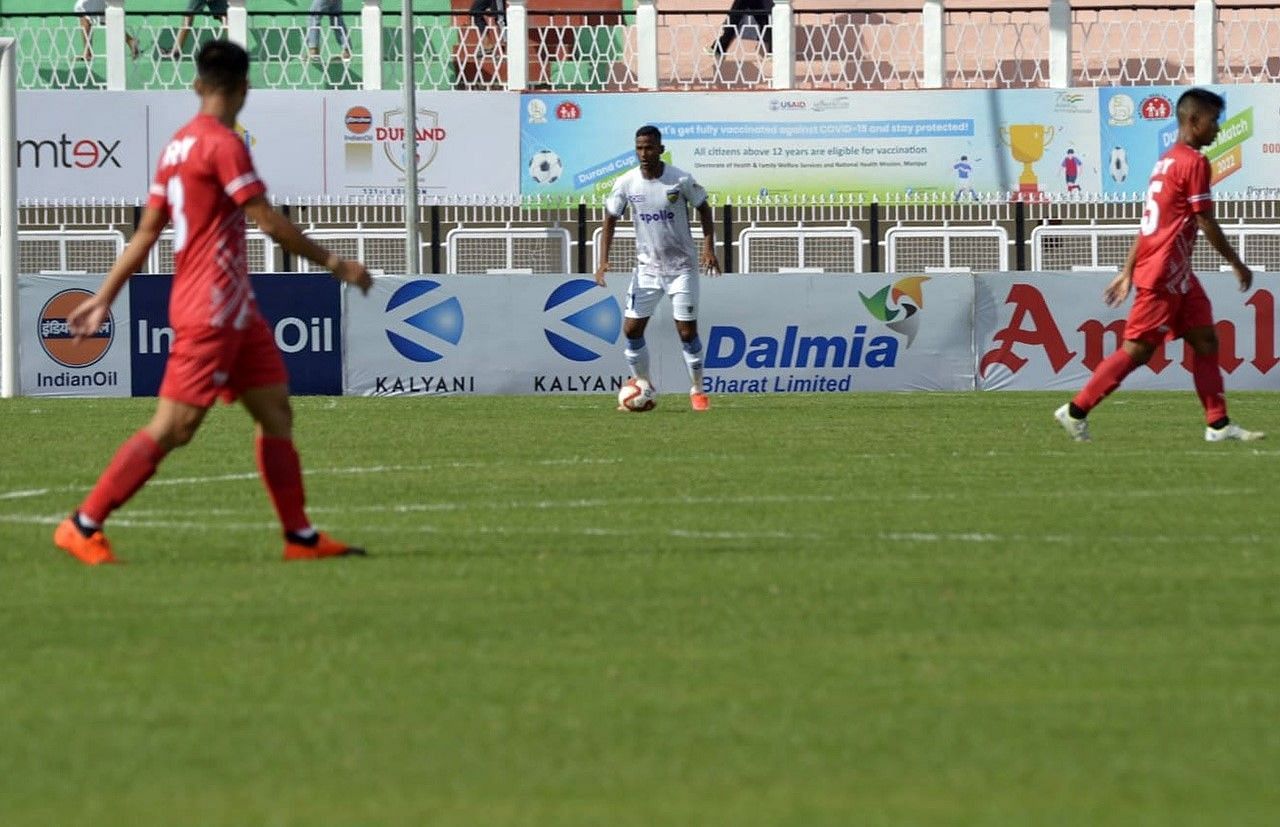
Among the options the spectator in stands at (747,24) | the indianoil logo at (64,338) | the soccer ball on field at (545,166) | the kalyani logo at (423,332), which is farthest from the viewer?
the spectator in stands at (747,24)

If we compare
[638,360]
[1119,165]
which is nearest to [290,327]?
[638,360]

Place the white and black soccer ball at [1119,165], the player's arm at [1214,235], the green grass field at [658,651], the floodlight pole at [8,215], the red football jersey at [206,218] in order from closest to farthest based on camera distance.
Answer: the green grass field at [658,651], the red football jersey at [206,218], the player's arm at [1214,235], the floodlight pole at [8,215], the white and black soccer ball at [1119,165]

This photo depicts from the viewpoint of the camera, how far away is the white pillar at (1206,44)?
106 ft

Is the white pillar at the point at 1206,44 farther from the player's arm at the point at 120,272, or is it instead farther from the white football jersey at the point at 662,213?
the player's arm at the point at 120,272

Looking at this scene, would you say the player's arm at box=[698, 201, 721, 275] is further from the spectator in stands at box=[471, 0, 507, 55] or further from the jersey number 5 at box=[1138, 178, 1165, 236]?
the spectator in stands at box=[471, 0, 507, 55]

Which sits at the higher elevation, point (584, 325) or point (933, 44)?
point (933, 44)

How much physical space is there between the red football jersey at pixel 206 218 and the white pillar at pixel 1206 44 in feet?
83.4

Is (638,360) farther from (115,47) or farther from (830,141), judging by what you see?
(115,47)

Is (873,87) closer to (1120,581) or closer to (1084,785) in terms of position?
(1120,581)

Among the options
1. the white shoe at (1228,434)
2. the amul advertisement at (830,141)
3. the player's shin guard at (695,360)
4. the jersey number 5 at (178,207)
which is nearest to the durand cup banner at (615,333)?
the player's shin guard at (695,360)

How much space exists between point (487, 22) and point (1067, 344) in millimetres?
12603

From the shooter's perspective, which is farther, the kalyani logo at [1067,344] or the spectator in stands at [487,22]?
the spectator in stands at [487,22]

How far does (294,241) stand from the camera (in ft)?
29.0

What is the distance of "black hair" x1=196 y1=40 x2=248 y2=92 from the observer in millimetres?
8797
